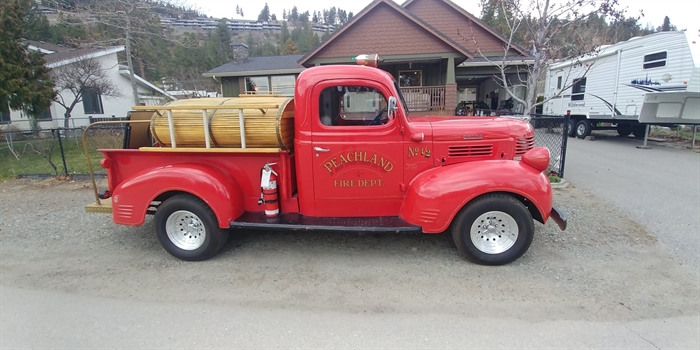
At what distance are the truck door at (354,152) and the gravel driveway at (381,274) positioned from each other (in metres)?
0.62

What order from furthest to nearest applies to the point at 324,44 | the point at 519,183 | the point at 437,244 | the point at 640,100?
the point at 324,44, the point at 640,100, the point at 437,244, the point at 519,183

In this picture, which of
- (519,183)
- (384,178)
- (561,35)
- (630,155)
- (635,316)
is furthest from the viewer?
(630,155)

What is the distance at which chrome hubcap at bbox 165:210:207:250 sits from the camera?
3946 mm

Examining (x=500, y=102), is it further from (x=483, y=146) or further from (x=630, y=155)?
(x=483, y=146)

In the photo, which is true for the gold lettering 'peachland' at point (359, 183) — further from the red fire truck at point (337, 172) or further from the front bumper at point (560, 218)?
the front bumper at point (560, 218)

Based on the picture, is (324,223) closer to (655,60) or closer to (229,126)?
(229,126)

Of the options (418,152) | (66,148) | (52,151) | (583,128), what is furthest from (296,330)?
(583,128)

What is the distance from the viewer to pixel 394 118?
3.70 metres

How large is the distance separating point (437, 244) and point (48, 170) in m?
9.80

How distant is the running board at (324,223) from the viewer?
11.9 feet

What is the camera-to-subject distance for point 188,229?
4016mm

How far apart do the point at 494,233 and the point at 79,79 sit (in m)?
21.1

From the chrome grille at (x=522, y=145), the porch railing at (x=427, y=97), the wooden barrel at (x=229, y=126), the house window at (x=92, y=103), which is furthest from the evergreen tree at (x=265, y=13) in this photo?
the chrome grille at (x=522, y=145)

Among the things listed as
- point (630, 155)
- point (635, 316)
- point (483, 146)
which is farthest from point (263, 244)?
point (630, 155)
